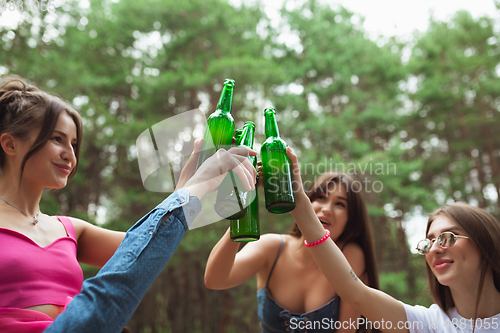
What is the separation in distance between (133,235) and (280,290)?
110 centimetres

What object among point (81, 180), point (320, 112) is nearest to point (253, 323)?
point (81, 180)

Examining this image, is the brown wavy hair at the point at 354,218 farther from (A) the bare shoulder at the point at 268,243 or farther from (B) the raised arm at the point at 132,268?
(B) the raised arm at the point at 132,268

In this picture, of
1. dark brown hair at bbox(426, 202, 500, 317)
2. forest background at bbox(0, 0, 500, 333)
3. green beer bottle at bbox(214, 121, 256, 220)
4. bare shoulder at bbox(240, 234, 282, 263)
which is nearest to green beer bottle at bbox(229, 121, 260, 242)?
green beer bottle at bbox(214, 121, 256, 220)

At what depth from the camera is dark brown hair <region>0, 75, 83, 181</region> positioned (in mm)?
1076

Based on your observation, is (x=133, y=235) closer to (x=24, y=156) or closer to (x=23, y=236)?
(x=23, y=236)

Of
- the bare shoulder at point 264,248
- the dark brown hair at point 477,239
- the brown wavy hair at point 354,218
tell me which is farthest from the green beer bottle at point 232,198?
the dark brown hair at point 477,239

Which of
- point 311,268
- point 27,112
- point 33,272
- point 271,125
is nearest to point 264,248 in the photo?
point 311,268

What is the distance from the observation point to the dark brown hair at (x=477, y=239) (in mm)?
1281

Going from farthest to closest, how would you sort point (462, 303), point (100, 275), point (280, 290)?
point (280, 290)
point (462, 303)
point (100, 275)

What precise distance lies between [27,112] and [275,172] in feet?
2.76

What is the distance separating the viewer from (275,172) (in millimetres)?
1171

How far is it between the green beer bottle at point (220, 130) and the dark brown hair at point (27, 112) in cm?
52

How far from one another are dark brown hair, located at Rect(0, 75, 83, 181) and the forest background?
14.5 feet

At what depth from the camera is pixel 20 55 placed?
542cm
